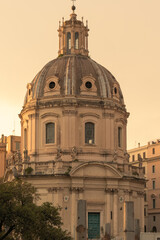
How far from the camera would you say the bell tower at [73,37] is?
83750mm

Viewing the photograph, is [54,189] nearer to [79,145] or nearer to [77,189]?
[77,189]

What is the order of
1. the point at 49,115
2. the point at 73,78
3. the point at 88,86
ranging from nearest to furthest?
1. the point at 49,115
2. the point at 73,78
3. the point at 88,86

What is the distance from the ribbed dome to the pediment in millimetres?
9703

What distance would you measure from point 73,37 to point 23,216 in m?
40.3

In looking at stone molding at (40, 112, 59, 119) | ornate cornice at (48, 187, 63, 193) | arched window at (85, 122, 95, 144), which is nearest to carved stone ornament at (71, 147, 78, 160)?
arched window at (85, 122, 95, 144)

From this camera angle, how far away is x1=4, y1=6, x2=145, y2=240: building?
72.3 m

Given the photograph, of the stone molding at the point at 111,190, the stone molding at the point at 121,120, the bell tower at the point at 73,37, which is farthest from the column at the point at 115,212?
the bell tower at the point at 73,37

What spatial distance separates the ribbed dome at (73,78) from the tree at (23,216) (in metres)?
26.8

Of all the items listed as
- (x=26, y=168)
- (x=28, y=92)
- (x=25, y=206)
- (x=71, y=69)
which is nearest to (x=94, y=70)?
(x=71, y=69)

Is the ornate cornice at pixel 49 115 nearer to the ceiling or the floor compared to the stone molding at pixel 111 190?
nearer to the ceiling

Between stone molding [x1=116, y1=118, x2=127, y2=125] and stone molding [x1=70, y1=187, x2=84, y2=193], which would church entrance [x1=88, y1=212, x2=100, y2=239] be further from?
stone molding [x1=116, y1=118, x2=127, y2=125]

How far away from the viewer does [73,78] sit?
77.9 metres

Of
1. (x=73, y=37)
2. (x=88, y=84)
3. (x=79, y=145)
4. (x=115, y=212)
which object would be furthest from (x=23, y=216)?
(x=73, y=37)

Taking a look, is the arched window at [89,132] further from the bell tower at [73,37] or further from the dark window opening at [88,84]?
the bell tower at [73,37]
